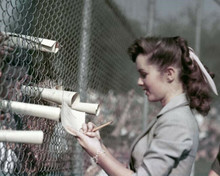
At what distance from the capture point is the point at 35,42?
2.37 metres

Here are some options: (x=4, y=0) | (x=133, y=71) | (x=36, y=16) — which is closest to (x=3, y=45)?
Answer: (x=4, y=0)

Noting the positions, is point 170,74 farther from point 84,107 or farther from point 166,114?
point 84,107

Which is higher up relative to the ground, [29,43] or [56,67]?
[29,43]

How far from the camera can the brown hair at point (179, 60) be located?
2.40 metres

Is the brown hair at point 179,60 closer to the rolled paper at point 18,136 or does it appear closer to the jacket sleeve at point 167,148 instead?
the jacket sleeve at point 167,148

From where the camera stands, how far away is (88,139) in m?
2.23

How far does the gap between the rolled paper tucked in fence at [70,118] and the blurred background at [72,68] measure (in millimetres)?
216

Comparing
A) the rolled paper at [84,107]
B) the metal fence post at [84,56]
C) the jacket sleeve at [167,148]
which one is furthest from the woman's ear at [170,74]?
the metal fence post at [84,56]

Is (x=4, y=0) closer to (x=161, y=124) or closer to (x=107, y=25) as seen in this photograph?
(x=161, y=124)

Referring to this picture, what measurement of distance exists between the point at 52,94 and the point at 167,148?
2.17ft

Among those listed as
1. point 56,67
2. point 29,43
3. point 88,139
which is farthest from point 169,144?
point 56,67

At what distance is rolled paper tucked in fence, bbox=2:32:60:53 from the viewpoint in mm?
2152

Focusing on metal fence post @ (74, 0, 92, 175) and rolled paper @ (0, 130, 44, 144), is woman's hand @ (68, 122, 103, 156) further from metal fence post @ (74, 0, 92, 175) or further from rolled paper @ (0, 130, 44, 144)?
→ metal fence post @ (74, 0, 92, 175)

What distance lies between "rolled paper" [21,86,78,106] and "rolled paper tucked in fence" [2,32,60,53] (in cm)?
19
